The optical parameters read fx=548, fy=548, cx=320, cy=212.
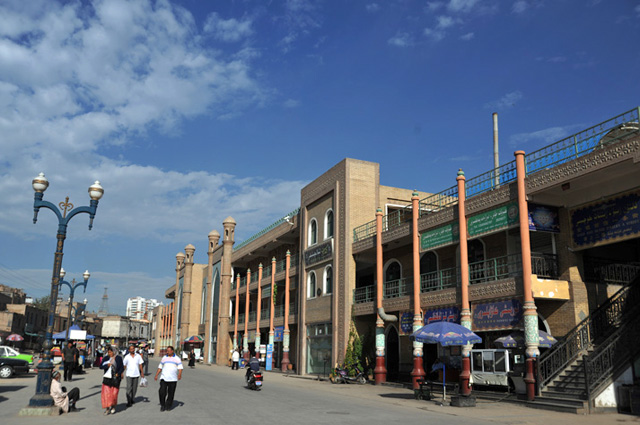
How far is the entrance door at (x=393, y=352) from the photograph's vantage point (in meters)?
28.9

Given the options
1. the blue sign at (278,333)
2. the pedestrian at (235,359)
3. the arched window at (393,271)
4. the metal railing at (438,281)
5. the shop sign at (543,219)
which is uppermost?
the shop sign at (543,219)

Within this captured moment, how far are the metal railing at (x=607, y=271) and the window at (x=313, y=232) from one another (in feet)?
60.8

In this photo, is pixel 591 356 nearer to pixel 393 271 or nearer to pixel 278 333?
pixel 393 271

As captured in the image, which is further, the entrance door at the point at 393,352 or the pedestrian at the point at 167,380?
the entrance door at the point at 393,352

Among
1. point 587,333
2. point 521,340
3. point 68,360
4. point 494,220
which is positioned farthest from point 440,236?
point 68,360

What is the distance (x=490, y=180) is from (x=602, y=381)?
28.2 feet

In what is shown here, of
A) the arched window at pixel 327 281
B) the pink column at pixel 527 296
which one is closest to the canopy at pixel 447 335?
the pink column at pixel 527 296

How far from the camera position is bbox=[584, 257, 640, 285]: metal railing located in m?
19.0

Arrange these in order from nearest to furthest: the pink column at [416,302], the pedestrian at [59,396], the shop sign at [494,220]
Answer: the pedestrian at [59,396] < the shop sign at [494,220] < the pink column at [416,302]

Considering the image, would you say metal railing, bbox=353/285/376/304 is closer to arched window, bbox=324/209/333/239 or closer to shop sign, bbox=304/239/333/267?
shop sign, bbox=304/239/333/267

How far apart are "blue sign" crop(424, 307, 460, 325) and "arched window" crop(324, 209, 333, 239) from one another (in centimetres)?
1061

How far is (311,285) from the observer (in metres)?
35.0

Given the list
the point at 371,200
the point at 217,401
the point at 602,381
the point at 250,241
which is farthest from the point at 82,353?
the point at 602,381

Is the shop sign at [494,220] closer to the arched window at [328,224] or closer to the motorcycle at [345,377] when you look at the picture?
the motorcycle at [345,377]
